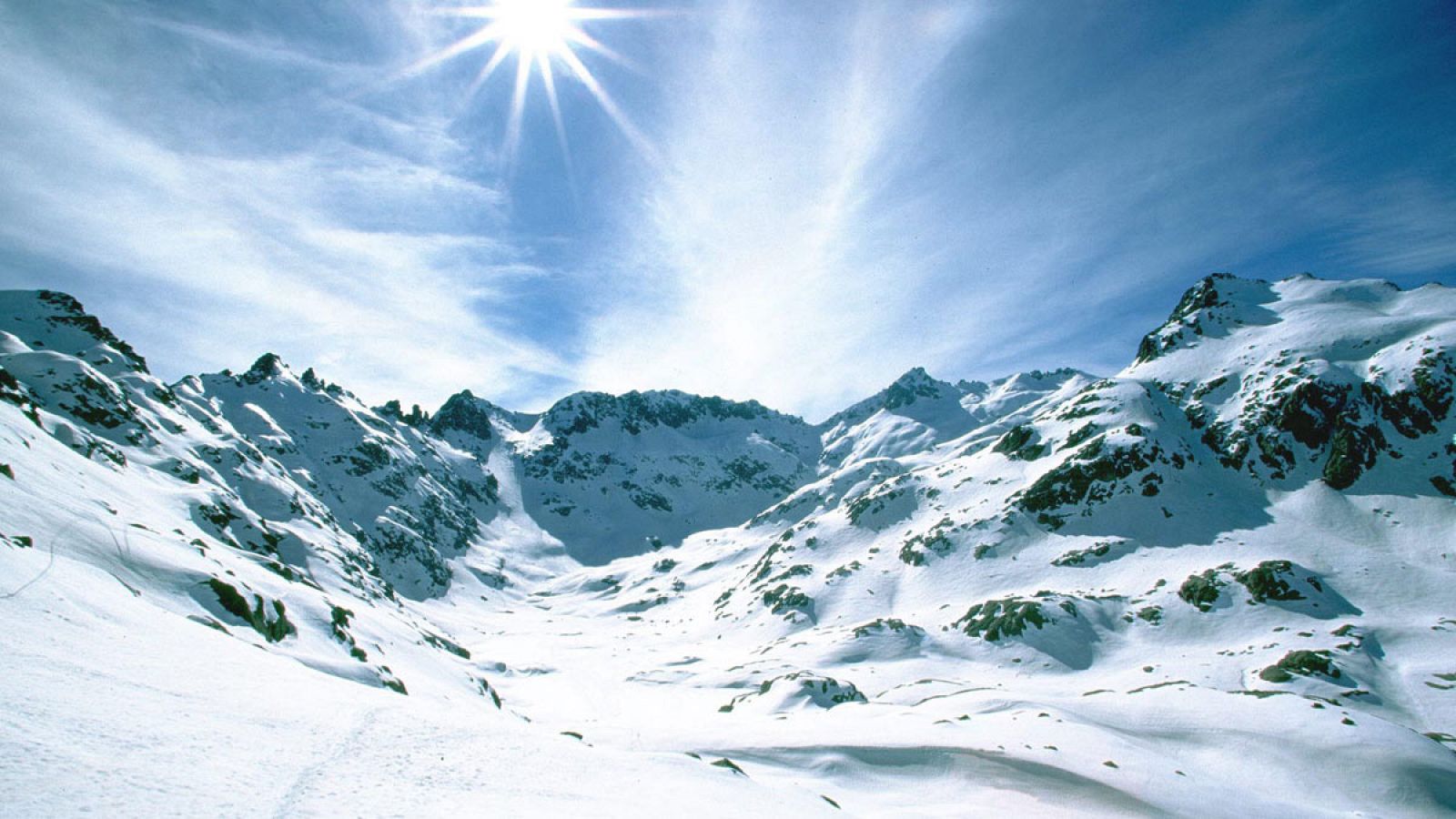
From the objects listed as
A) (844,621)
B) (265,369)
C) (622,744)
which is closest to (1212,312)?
(844,621)

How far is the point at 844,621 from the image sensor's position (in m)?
89.2

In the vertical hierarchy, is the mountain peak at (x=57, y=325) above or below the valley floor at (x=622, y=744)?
above

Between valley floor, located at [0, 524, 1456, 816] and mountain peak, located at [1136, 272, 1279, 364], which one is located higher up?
mountain peak, located at [1136, 272, 1279, 364]

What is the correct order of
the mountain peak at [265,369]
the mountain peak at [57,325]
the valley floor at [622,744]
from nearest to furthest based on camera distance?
1. the valley floor at [622,744]
2. the mountain peak at [57,325]
3. the mountain peak at [265,369]

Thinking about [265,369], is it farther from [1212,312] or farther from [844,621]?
[1212,312]

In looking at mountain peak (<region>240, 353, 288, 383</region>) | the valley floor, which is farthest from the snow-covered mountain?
mountain peak (<region>240, 353, 288, 383</region>)

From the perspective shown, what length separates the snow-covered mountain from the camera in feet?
37.2

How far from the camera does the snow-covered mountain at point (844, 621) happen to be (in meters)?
11.3

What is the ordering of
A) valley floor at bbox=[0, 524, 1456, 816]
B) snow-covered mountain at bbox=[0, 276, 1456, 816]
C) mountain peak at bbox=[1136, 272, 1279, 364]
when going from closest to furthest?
1. valley floor at bbox=[0, 524, 1456, 816]
2. snow-covered mountain at bbox=[0, 276, 1456, 816]
3. mountain peak at bbox=[1136, 272, 1279, 364]

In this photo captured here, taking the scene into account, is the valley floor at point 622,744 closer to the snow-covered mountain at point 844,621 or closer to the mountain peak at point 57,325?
the snow-covered mountain at point 844,621

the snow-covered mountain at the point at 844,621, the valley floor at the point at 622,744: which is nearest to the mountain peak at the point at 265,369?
the snow-covered mountain at the point at 844,621

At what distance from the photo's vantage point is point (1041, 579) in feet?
261

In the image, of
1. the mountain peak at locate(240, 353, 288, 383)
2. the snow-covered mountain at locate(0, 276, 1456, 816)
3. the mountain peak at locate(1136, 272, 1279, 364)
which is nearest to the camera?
the snow-covered mountain at locate(0, 276, 1456, 816)

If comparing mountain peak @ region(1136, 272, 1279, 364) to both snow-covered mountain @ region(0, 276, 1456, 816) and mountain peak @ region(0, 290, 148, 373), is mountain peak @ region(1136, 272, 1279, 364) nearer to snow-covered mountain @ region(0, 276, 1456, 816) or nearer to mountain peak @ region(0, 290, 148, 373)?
snow-covered mountain @ region(0, 276, 1456, 816)
